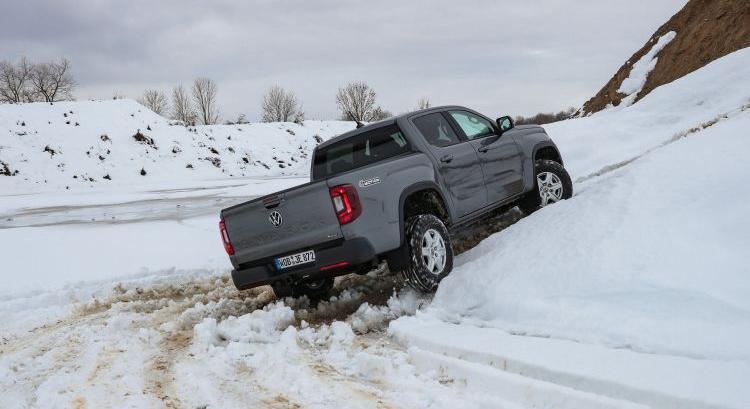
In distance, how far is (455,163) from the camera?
19.4 feet

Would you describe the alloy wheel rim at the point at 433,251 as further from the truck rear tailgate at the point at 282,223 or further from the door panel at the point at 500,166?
the door panel at the point at 500,166

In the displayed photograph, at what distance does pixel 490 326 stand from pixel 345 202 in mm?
1530

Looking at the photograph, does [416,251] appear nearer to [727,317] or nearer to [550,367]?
[550,367]

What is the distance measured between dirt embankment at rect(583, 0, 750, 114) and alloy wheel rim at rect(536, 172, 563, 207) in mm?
13787

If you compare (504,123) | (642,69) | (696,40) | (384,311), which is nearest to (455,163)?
(504,123)

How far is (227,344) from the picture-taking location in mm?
4691

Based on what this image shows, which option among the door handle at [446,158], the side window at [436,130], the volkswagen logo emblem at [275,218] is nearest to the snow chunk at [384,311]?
the volkswagen logo emblem at [275,218]

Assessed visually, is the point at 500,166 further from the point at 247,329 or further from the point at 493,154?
the point at 247,329

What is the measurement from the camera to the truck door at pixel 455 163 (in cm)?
580

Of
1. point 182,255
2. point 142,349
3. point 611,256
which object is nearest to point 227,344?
point 142,349

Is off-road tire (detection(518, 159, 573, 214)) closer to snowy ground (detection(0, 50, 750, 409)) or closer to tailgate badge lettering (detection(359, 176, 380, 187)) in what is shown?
snowy ground (detection(0, 50, 750, 409))

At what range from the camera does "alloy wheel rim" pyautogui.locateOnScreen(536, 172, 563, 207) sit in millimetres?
7359

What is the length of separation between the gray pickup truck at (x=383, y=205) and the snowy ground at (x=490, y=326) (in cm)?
37

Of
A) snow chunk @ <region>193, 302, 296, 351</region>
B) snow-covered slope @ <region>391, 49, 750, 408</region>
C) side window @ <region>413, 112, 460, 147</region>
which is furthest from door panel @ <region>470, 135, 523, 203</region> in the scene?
snow chunk @ <region>193, 302, 296, 351</region>
